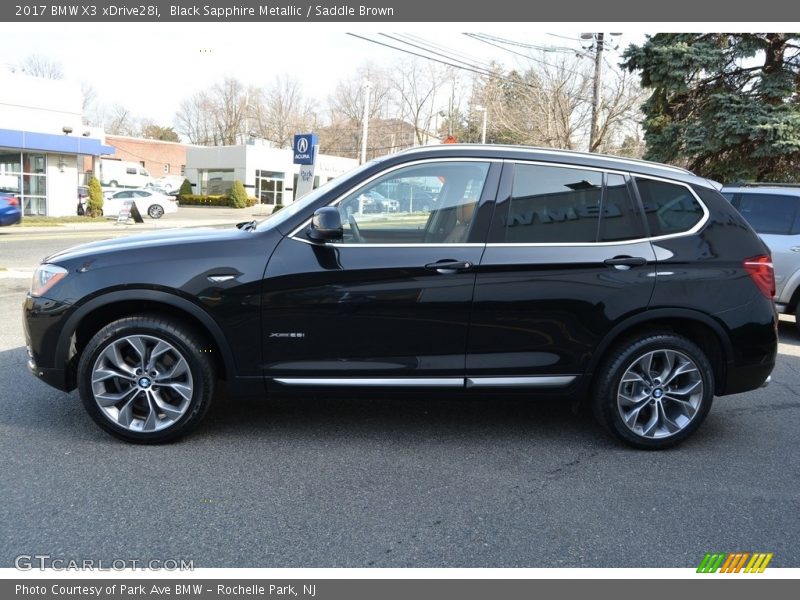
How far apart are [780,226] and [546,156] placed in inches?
217

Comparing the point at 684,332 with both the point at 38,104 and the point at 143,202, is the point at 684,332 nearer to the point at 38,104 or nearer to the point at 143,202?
the point at 38,104

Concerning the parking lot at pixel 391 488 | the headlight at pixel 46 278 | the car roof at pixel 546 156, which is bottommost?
the parking lot at pixel 391 488

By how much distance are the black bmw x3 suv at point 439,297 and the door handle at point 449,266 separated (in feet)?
0.05

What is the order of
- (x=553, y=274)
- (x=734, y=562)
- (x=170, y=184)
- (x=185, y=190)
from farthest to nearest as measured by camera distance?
(x=170, y=184) → (x=185, y=190) → (x=553, y=274) → (x=734, y=562)

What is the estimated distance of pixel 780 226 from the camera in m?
8.19

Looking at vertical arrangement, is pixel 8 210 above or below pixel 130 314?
above

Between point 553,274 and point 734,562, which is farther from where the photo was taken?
point 553,274

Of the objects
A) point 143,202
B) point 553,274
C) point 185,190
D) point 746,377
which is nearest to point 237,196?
point 185,190

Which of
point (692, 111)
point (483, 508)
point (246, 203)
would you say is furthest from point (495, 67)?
point (483, 508)

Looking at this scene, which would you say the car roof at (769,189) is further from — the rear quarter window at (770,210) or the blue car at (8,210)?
the blue car at (8,210)

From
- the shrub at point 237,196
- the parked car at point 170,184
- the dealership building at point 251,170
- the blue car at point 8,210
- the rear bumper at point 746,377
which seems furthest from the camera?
the parked car at point 170,184

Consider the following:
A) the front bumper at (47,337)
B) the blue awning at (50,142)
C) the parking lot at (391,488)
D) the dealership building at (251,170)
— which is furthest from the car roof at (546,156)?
the dealership building at (251,170)

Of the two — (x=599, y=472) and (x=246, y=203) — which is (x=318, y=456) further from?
(x=246, y=203)

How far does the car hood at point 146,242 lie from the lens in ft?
13.2
